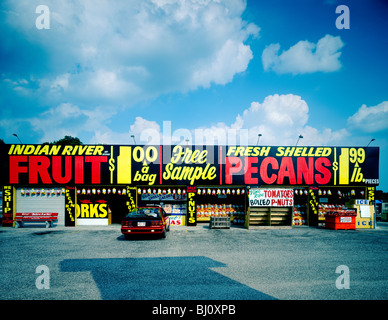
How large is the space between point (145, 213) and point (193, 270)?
598cm

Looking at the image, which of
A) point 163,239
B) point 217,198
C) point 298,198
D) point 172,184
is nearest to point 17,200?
point 172,184

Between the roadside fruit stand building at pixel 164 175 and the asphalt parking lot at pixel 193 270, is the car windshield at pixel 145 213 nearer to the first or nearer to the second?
the asphalt parking lot at pixel 193 270

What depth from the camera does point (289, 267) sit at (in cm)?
754

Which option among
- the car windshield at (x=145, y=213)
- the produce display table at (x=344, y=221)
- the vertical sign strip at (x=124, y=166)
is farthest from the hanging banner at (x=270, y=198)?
the vertical sign strip at (x=124, y=166)

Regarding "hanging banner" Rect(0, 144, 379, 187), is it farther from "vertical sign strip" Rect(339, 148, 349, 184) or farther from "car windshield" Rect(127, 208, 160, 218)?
"car windshield" Rect(127, 208, 160, 218)

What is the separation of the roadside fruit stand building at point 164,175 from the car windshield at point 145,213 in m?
5.49

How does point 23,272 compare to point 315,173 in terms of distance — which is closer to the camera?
point 23,272

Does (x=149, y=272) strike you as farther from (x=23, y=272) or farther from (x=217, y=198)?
(x=217, y=198)

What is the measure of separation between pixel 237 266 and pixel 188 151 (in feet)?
39.2

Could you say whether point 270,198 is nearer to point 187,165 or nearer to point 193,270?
point 187,165

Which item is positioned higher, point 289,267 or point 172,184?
point 172,184

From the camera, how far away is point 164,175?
18.5 m

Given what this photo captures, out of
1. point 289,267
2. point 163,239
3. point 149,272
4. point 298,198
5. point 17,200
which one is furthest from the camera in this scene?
point 298,198

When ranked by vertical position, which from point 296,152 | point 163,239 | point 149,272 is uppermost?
point 296,152
